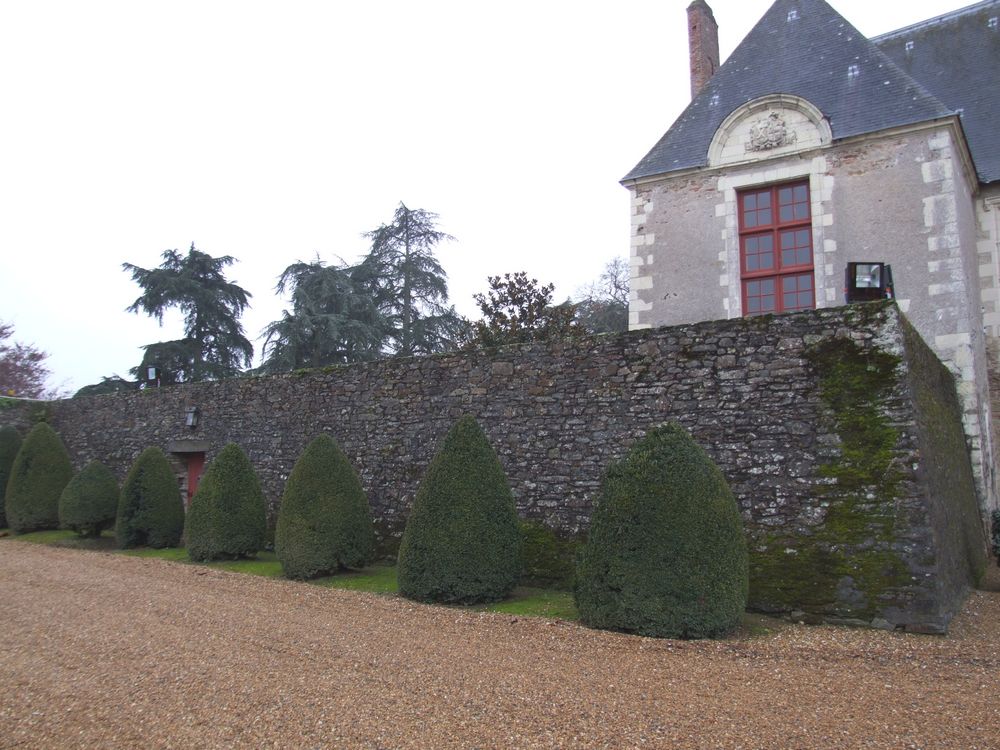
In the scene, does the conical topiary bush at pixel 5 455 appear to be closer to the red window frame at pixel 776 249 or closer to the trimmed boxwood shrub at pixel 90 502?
the trimmed boxwood shrub at pixel 90 502

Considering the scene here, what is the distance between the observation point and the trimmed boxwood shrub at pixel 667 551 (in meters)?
5.45

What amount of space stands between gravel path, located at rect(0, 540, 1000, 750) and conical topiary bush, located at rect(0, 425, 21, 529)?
8.62m

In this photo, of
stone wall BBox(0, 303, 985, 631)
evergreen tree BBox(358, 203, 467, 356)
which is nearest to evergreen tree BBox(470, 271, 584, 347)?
evergreen tree BBox(358, 203, 467, 356)

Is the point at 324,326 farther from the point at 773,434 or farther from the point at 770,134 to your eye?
the point at 773,434

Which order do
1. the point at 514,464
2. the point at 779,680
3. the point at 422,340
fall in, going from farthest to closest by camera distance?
the point at 422,340 → the point at 514,464 → the point at 779,680

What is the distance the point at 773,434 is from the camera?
21.2ft

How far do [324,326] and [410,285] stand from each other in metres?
3.76

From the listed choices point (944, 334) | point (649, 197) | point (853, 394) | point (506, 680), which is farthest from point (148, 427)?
point (944, 334)

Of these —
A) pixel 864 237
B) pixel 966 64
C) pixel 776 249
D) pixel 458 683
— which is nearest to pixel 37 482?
pixel 458 683

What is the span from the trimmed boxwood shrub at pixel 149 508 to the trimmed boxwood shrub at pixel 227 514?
1382mm

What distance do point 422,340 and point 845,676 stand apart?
18.3m

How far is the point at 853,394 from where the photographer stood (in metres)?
6.18

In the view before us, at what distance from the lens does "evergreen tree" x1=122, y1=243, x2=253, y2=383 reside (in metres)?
21.5

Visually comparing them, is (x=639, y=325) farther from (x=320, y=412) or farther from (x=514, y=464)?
(x=320, y=412)
